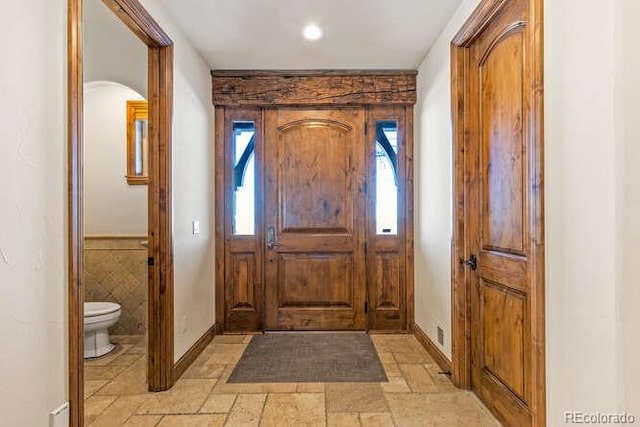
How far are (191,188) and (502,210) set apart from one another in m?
2.18

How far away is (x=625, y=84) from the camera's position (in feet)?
3.73

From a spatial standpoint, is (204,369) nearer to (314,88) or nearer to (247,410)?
(247,410)

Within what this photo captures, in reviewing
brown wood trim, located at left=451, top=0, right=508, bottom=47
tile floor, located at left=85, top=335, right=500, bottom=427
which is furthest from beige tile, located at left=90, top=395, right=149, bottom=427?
brown wood trim, located at left=451, top=0, right=508, bottom=47

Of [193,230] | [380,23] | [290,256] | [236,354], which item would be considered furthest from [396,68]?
[236,354]

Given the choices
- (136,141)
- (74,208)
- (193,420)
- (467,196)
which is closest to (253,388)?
(193,420)

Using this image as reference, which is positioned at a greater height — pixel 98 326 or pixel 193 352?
pixel 98 326

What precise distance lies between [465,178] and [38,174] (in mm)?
2245

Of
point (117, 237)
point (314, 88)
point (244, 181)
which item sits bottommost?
point (117, 237)

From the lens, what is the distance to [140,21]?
2209 mm

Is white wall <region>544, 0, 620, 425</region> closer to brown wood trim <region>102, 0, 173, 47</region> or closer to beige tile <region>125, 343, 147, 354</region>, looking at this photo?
brown wood trim <region>102, 0, 173, 47</region>

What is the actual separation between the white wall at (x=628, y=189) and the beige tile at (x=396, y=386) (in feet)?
5.02

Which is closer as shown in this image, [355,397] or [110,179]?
[355,397]

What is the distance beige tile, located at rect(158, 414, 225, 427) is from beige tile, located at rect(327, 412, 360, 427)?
0.59m

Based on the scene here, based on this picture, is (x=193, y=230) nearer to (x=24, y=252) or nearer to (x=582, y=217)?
(x=24, y=252)
